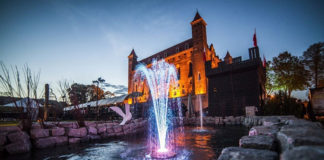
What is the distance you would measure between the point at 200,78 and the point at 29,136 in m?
31.3

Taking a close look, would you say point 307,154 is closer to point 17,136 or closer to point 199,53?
point 17,136

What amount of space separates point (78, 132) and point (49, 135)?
1.04 metres

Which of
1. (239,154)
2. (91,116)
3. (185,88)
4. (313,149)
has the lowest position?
(91,116)

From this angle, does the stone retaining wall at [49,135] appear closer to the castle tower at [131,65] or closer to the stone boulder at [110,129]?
the stone boulder at [110,129]

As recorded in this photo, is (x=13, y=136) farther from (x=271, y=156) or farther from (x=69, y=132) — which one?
(x=271, y=156)

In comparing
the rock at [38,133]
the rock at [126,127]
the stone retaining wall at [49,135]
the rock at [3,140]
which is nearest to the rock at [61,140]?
the stone retaining wall at [49,135]

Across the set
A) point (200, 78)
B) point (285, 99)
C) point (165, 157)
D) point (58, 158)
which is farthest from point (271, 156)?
point (200, 78)

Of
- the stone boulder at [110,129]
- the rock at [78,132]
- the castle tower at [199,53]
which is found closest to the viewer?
the rock at [78,132]

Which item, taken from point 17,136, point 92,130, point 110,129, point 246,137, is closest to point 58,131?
point 17,136

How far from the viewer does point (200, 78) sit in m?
33.3

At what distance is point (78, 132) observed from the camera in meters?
6.34

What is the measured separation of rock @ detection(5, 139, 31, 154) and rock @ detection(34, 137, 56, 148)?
0.26 m

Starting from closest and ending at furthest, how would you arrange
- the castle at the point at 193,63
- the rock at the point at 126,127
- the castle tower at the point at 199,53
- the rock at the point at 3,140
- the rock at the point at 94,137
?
the rock at the point at 3,140
the rock at the point at 94,137
the rock at the point at 126,127
the castle at the point at 193,63
the castle tower at the point at 199,53

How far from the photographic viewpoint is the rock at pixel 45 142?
5.08 metres
